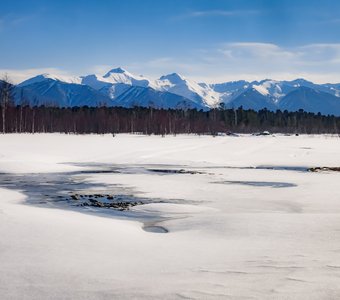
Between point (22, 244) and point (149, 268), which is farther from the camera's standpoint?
point (22, 244)

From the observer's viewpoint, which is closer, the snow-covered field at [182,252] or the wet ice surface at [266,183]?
the snow-covered field at [182,252]

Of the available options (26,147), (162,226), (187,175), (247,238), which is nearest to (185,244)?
(247,238)

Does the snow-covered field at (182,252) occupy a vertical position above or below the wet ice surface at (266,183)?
above

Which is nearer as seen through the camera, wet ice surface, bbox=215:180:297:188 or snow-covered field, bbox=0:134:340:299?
snow-covered field, bbox=0:134:340:299

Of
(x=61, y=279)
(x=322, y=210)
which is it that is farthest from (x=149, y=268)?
(x=322, y=210)

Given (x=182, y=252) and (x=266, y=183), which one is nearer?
(x=182, y=252)

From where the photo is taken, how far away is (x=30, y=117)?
116 m

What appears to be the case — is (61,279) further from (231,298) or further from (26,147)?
(26,147)

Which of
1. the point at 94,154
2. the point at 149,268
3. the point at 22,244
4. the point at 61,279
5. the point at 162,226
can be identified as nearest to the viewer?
the point at 61,279

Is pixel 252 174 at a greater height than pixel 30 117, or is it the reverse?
pixel 30 117

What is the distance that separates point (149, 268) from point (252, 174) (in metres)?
23.8

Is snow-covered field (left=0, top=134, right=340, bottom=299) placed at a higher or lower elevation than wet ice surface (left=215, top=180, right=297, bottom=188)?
higher

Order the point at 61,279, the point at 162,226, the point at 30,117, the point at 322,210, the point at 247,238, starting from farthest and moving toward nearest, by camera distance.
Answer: the point at 30,117 < the point at 322,210 < the point at 162,226 < the point at 247,238 < the point at 61,279

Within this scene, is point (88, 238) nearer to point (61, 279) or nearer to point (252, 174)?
point (61, 279)
